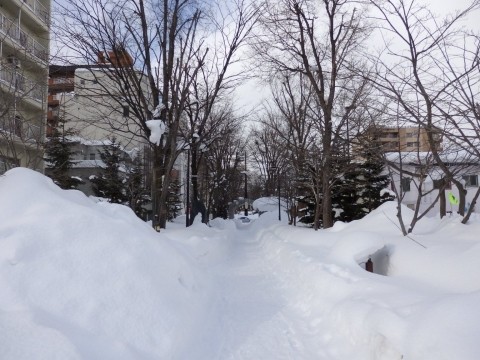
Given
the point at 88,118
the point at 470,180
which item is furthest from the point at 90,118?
the point at 470,180

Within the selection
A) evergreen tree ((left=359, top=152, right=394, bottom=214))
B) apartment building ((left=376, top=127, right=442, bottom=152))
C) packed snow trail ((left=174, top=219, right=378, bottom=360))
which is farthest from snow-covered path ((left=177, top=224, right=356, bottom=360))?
evergreen tree ((left=359, top=152, right=394, bottom=214))

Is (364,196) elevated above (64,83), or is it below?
below

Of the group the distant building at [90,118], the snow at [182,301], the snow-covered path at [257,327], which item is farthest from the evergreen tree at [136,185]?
the snow at [182,301]

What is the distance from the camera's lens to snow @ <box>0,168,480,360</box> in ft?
11.9

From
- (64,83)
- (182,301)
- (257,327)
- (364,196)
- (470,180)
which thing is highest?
(64,83)

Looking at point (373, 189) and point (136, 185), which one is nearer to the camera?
point (373, 189)

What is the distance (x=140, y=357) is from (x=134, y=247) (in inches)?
80.5

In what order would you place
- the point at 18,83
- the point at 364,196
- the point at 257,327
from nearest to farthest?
the point at 257,327 < the point at 18,83 < the point at 364,196

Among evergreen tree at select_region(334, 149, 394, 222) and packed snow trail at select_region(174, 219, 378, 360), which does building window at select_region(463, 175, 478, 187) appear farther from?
packed snow trail at select_region(174, 219, 378, 360)

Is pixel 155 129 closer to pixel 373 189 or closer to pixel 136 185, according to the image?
pixel 136 185

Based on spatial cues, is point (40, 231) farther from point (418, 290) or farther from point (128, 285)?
point (418, 290)

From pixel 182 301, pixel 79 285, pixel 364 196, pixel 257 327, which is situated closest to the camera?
pixel 79 285

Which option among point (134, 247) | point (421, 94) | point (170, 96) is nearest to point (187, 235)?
point (170, 96)

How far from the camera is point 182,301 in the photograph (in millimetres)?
5676
